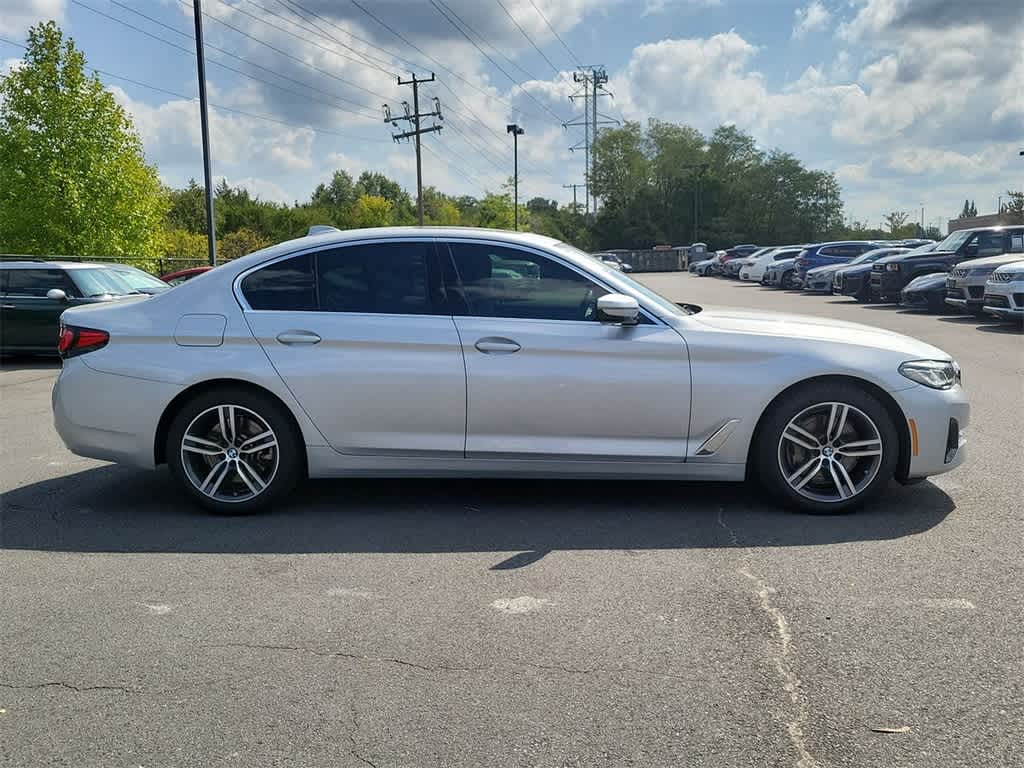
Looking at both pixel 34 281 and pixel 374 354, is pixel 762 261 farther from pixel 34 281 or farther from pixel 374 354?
pixel 374 354

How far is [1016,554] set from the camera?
442 centimetres

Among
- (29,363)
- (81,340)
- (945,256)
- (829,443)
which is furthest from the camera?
(945,256)

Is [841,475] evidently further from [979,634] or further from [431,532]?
[431,532]

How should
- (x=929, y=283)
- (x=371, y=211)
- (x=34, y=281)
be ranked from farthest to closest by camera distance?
(x=371, y=211), (x=929, y=283), (x=34, y=281)

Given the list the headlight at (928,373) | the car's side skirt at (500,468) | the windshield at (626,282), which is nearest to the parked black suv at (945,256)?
the headlight at (928,373)

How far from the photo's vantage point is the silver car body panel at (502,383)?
5102mm

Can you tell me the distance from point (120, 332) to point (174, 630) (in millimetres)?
2281

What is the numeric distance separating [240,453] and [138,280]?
9858 millimetres

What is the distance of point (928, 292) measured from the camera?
68.4 ft

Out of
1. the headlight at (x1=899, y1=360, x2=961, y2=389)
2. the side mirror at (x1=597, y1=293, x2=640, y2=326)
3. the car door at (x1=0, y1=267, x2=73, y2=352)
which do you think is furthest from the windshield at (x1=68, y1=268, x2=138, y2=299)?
the headlight at (x1=899, y1=360, x2=961, y2=389)

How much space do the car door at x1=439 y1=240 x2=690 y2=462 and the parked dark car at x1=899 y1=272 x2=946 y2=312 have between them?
1761cm

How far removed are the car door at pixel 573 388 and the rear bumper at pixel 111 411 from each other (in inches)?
69.3

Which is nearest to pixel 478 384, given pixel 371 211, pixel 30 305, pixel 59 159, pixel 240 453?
pixel 240 453

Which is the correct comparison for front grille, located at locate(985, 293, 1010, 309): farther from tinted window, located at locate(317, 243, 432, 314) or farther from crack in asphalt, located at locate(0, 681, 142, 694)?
crack in asphalt, located at locate(0, 681, 142, 694)
